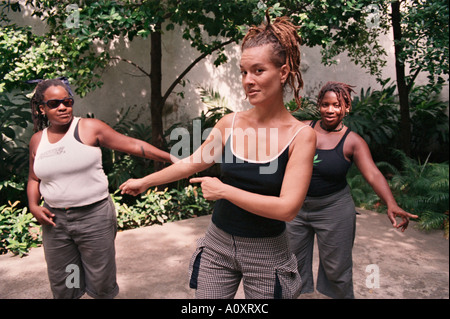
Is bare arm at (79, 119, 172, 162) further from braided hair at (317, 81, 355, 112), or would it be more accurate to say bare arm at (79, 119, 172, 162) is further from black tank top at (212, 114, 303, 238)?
braided hair at (317, 81, 355, 112)

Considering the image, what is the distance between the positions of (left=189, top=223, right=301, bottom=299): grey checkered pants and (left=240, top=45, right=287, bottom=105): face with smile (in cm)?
65

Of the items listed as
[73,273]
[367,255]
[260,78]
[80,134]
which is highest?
[260,78]

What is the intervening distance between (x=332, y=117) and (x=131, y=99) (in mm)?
5144

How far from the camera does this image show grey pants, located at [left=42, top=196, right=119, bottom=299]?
266cm

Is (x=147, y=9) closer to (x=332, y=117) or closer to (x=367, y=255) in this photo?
(x=332, y=117)

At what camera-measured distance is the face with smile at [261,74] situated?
178 cm

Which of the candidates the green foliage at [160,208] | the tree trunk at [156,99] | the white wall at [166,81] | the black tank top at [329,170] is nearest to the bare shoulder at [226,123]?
the black tank top at [329,170]

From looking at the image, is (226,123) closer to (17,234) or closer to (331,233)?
(331,233)

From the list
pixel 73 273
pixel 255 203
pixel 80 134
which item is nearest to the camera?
pixel 255 203

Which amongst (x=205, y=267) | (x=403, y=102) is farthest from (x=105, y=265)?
(x=403, y=102)

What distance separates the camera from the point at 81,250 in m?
2.75

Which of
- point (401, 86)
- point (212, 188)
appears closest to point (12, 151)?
point (212, 188)

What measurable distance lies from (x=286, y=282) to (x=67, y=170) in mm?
1462

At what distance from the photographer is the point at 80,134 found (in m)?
2.62
